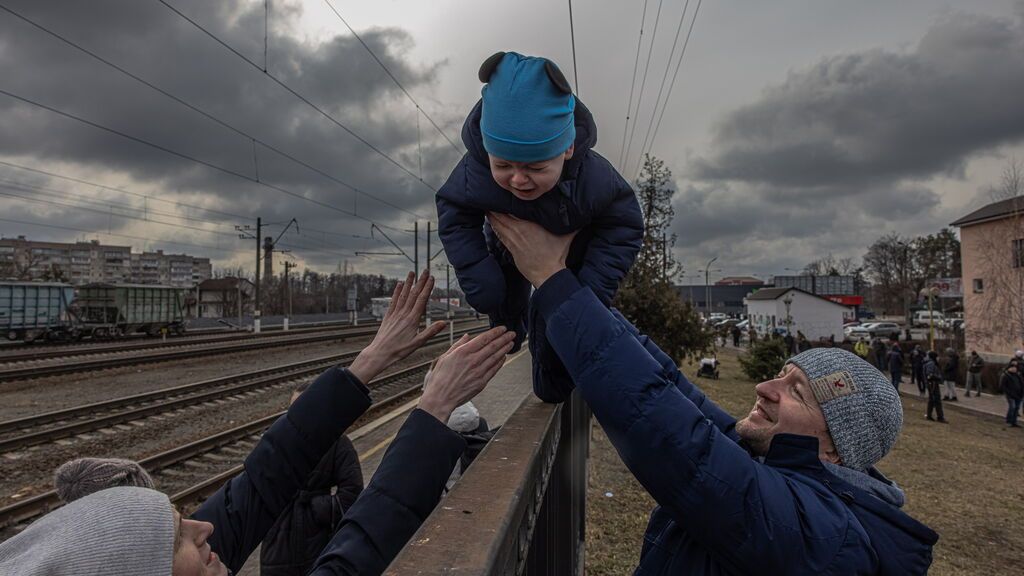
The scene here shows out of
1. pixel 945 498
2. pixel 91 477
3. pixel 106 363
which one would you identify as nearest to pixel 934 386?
pixel 945 498

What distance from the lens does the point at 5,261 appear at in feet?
169

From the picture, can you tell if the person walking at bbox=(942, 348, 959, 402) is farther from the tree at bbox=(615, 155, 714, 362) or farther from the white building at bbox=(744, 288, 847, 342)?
the white building at bbox=(744, 288, 847, 342)

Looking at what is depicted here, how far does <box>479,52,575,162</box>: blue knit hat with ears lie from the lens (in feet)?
5.25

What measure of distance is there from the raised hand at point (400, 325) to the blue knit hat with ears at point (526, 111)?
694mm

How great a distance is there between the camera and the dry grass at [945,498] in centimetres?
614

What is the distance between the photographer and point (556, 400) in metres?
2.33

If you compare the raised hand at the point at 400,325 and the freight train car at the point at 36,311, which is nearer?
the raised hand at the point at 400,325

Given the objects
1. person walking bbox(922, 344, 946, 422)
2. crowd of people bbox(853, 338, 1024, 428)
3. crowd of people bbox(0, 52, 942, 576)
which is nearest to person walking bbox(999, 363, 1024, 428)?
crowd of people bbox(853, 338, 1024, 428)

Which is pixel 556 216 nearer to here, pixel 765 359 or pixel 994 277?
pixel 765 359

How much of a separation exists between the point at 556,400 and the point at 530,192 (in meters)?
0.96

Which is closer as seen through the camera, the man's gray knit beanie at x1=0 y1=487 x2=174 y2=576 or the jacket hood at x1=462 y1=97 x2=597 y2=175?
the man's gray knit beanie at x1=0 y1=487 x2=174 y2=576

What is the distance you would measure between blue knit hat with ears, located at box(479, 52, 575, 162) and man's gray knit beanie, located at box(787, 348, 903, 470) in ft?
3.13

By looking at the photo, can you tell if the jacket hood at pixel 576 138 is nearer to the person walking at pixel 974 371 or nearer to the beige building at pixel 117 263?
the person walking at pixel 974 371

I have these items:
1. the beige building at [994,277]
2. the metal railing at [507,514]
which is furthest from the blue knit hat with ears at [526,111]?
the beige building at [994,277]
